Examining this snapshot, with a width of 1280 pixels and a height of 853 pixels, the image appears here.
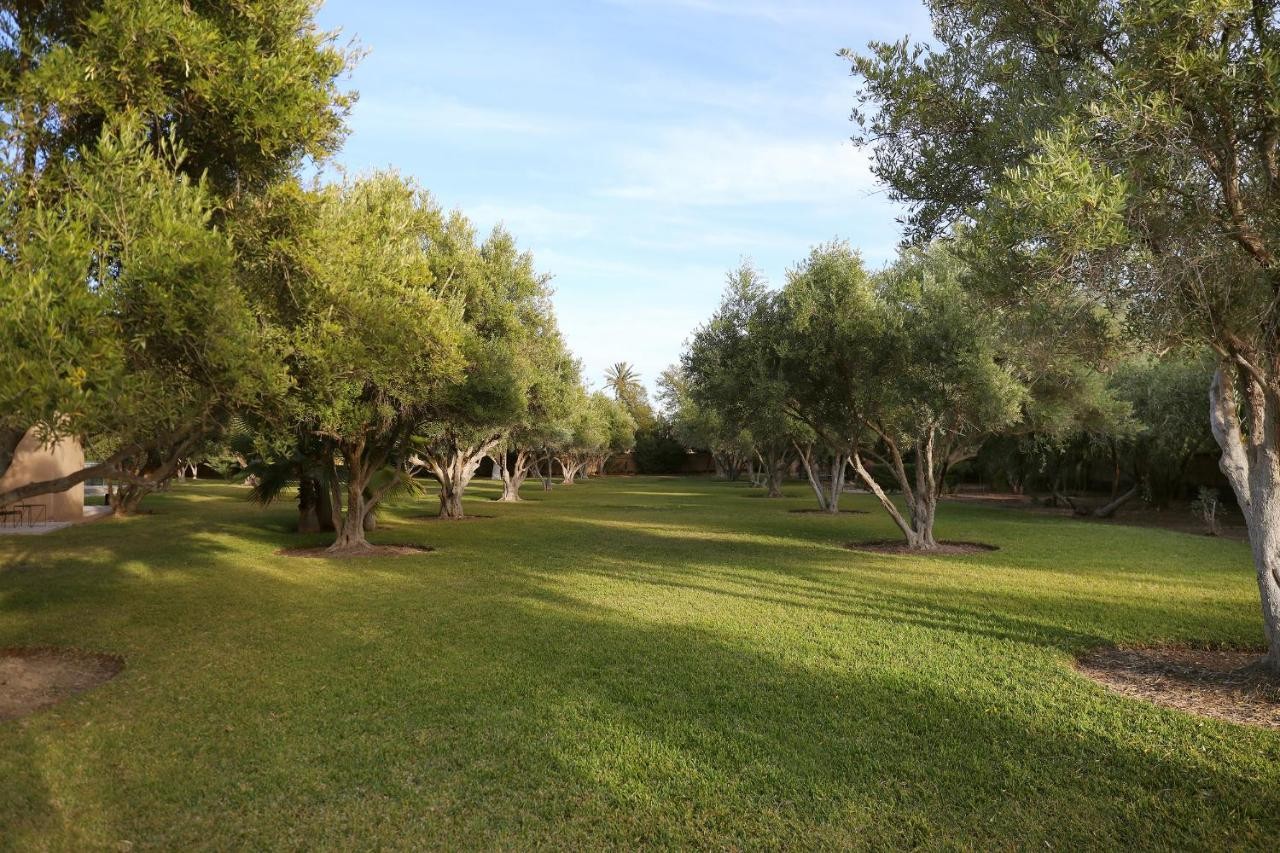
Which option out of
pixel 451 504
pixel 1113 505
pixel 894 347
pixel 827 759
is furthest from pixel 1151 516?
pixel 827 759

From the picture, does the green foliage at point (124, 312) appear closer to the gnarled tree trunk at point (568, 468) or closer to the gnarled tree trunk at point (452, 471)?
the gnarled tree trunk at point (452, 471)

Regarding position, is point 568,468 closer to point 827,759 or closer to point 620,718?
point 620,718

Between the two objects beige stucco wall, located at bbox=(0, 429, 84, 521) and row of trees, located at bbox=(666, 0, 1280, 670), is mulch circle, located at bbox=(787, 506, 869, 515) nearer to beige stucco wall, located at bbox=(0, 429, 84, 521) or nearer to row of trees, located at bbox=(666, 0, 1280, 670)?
row of trees, located at bbox=(666, 0, 1280, 670)

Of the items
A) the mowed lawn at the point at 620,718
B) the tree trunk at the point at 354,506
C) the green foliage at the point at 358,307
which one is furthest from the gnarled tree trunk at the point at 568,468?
the green foliage at the point at 358,307

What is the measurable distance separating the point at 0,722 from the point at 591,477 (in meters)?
69.6

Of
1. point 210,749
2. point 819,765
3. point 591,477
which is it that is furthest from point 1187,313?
point 591,477

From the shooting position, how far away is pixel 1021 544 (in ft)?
67.4

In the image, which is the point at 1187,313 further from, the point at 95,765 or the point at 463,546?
the point at 463,546

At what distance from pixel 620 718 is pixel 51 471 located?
2452 cm

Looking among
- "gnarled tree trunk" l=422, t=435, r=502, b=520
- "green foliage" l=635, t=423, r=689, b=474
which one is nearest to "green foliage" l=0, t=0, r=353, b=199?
"gnarled tree trunk" l=422, t=435, r=502, b=520

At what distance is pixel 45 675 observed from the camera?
807cm

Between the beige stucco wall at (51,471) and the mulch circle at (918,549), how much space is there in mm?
21556

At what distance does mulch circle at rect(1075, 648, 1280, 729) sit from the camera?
22.4ft

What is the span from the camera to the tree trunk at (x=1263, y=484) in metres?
7.36
